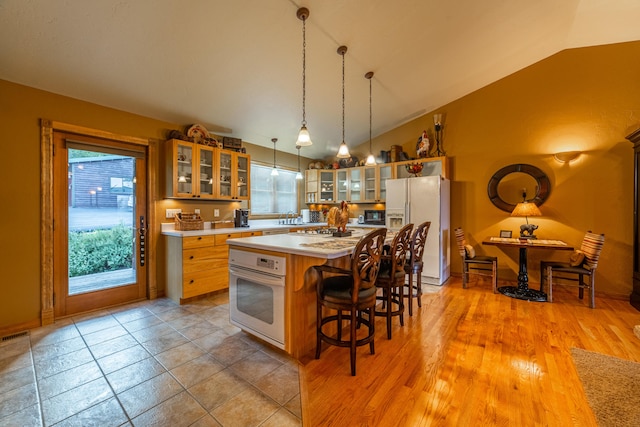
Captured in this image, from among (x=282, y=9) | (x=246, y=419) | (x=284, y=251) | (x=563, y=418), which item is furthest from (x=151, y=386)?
(x=282, y=9)

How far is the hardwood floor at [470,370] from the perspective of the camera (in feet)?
5.04

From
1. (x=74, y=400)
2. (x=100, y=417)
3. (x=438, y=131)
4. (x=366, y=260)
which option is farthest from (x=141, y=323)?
(x=438, y=131)

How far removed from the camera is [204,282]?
3.47 metres

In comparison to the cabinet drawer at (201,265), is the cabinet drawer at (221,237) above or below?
above

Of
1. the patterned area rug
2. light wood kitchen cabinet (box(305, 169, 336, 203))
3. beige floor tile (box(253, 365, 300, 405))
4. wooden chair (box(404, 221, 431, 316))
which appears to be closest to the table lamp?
wooden chair (box(404, 221, 431, 316))

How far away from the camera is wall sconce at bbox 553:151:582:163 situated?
3.86 m

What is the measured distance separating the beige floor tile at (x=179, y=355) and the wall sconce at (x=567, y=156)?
530 cm

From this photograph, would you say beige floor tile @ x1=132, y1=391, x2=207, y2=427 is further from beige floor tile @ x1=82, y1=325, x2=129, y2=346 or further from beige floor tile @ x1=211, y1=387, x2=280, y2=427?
beige floor tile @ x1=82, y1=325, x2=129, y2=346

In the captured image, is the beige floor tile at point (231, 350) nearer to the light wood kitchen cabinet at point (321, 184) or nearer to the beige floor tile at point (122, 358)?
the beige floor tile at point (122, 358)

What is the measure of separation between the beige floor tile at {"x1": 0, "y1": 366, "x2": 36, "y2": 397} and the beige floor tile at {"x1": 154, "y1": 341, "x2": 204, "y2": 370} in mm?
777

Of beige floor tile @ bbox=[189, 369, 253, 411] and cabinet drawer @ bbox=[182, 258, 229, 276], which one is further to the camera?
cabinet drawer @ bbox=[182, 258, 229, 276]

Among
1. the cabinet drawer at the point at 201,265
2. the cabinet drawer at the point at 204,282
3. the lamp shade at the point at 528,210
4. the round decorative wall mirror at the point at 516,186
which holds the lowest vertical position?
the cabinet drawer at the point at 204,282

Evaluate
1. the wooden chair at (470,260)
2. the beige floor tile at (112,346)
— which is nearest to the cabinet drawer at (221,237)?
the beige floor tile at (112,346)

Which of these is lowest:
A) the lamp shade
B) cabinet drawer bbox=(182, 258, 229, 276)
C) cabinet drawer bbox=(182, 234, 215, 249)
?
cabinet drawer bbox=(182, 258, 229, 276)
